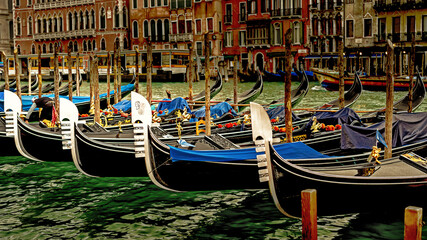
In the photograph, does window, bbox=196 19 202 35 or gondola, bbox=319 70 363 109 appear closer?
gondola, bbox=319 70 363 109

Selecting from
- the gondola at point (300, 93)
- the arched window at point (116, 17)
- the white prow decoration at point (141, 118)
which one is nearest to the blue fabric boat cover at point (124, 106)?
the gondola at point (300, 93)

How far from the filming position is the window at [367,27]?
86.8 ft

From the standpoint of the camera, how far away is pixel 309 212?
4090 millimetres

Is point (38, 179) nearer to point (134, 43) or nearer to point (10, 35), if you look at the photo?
point (134, 43)

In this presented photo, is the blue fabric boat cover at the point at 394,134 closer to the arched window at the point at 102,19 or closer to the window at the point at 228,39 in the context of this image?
the window at the point at 228,39

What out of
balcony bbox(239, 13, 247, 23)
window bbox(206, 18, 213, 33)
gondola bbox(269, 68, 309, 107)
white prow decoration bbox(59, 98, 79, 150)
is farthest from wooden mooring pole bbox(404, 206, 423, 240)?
window bbox(206, 18, 213, 33)

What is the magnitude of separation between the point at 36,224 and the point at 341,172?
289 centimetres

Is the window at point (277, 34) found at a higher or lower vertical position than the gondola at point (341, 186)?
higher

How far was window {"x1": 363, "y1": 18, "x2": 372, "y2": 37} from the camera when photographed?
2647 centimetres

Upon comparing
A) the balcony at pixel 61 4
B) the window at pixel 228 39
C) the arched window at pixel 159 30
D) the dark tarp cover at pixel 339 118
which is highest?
the balcony at pixel 61 4

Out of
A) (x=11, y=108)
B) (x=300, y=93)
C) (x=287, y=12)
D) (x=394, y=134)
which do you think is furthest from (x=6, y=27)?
(x=394, y=134)

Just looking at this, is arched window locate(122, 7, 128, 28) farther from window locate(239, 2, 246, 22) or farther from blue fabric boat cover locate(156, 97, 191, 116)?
blue fabric boat cover locate(156, 97, 191, 116)

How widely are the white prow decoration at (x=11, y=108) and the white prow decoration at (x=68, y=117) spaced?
852 millimetres

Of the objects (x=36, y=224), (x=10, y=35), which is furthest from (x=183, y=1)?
(x=36, y=224)
